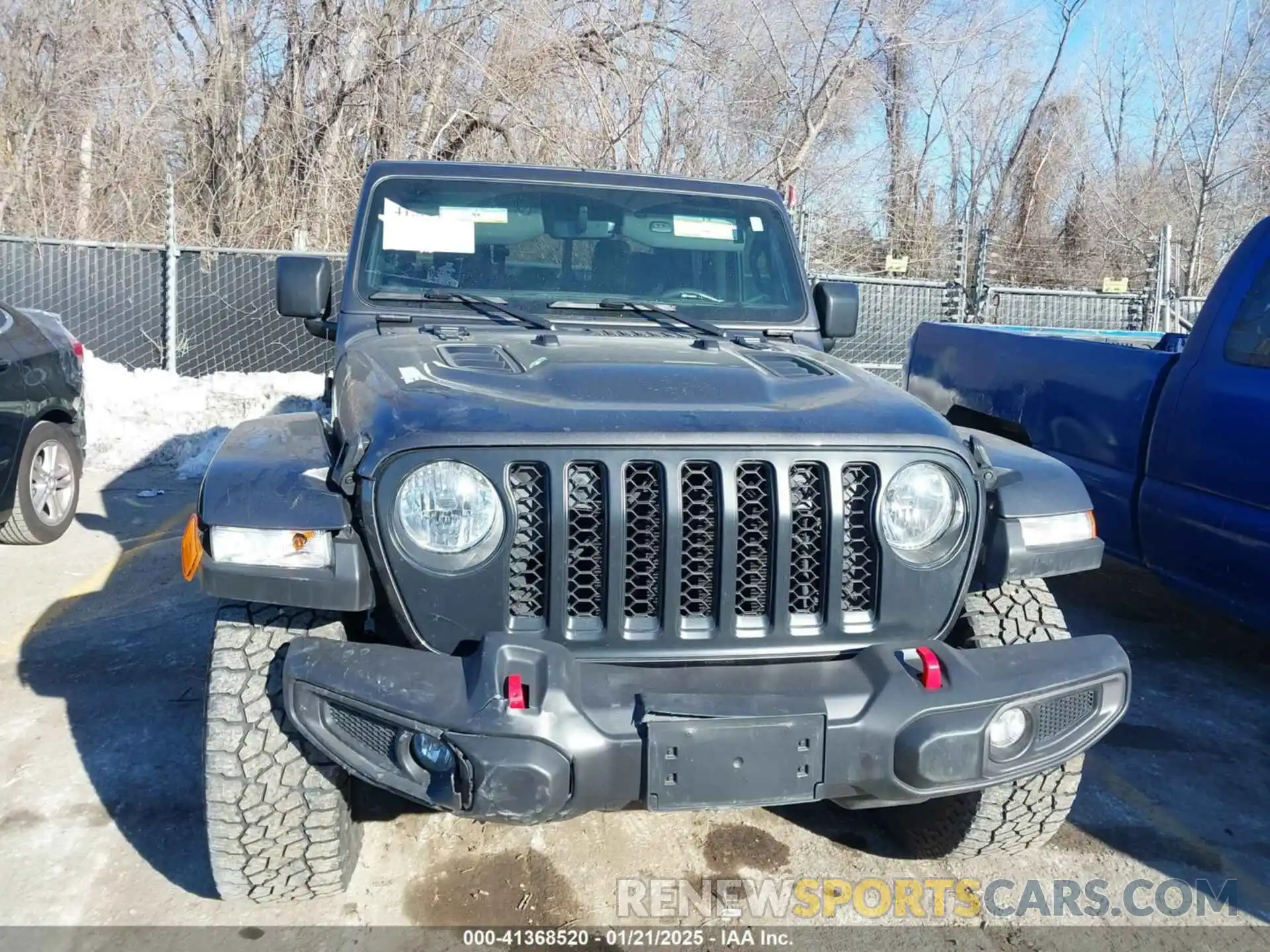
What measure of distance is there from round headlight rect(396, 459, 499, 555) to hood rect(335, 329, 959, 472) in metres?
0.08

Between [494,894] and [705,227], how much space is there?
8.36 feet

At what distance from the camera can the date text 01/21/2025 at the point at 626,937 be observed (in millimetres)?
2742

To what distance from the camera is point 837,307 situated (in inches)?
160

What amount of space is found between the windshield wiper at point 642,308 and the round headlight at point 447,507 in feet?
4.94

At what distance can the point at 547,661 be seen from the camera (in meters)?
2.31

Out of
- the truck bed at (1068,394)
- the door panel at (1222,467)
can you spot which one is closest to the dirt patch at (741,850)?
the door panel at (1222,467)

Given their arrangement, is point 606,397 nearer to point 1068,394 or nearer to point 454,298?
point 454,298

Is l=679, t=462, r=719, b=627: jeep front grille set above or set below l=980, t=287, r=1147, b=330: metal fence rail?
below

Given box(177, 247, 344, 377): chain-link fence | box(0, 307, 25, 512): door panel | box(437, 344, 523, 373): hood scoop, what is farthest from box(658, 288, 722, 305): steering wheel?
box(177, 247, 344, 377): chain-link fence

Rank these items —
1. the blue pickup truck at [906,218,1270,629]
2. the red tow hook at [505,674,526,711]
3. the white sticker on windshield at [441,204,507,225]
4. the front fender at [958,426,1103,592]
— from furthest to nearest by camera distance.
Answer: the blue pickup truck at [906,218,1270,629]
the white sticker on windshield at [441,204,507,225]
the front fender at [958,426,1103,592]
the red tow hook at [505,674,526,711]

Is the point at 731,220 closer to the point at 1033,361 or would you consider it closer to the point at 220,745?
the point at 1033,361

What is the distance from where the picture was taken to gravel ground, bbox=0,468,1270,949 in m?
2.86

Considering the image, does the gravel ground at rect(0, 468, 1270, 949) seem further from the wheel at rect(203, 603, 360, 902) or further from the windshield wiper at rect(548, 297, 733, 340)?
the windshield wiper at rect(548, 297, 733, 340)

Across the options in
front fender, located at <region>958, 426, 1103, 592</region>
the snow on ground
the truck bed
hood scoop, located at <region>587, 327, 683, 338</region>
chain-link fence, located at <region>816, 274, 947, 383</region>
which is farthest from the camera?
chain-link fence, located at <region>816, 274, 947, 383</region>
